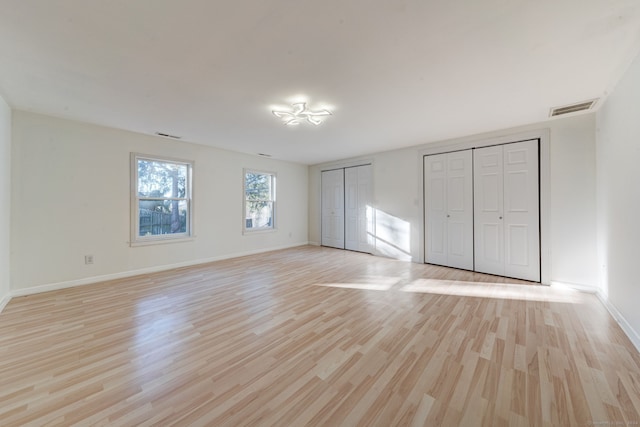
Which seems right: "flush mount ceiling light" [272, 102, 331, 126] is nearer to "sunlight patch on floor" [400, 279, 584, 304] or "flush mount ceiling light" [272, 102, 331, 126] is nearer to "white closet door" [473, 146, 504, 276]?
"sunlight patch on floor" [400, 279, 584, 304]

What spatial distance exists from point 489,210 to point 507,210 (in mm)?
249

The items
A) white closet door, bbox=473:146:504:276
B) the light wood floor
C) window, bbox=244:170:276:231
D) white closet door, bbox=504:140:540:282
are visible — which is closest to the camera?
the light wood floor

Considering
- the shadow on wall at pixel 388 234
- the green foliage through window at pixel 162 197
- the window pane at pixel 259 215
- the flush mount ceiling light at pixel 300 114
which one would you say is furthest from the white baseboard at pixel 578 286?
the green foliage through window at pixel 162 197

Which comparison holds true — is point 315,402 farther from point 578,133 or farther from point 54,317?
point 578,133

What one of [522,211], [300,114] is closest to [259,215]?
[300,114]

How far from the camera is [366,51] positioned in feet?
6.52

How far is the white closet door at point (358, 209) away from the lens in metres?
6.02

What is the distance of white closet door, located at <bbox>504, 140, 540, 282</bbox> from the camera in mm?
3732

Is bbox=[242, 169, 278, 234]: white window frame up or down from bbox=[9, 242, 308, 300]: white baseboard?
up

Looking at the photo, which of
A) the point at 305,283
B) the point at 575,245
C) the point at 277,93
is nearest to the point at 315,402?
the point at 305,283

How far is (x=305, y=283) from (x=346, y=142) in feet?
9.14

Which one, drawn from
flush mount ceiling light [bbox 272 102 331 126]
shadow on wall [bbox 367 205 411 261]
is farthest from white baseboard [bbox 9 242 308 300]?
flush mount ceiling light [bbox 272 102 331 126]

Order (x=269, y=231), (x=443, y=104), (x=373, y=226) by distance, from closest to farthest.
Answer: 1. (x=443, y=104)
2. (x=373, y=226)
3. (x=269, y=231)

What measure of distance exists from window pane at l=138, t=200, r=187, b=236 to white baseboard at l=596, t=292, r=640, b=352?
241 inches
